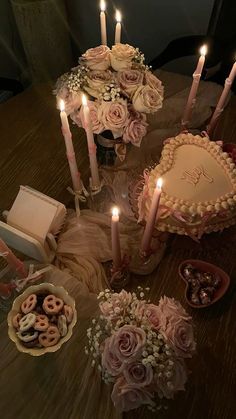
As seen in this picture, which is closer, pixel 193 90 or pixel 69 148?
pixel 69 148

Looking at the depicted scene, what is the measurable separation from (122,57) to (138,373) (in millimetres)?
1026

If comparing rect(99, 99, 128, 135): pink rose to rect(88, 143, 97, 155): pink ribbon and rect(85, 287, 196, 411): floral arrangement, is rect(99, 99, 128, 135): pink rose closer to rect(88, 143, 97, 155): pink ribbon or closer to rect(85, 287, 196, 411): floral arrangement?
rect(88, 143, 97, 155): pink ribbon

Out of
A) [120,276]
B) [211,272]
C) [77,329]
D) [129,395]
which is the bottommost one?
[129,395]

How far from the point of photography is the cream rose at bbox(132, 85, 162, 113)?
1301mm

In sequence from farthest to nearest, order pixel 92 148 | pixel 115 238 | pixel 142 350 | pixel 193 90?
pixel 193 90, pixel 92 148, pixel 115 238, pixel 142 350

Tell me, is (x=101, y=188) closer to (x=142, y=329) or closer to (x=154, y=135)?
(x=154, y=135)

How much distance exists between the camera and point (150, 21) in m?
2.29

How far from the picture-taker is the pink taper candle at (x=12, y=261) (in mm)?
1160

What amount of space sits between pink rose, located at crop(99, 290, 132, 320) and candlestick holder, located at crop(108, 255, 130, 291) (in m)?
0.29

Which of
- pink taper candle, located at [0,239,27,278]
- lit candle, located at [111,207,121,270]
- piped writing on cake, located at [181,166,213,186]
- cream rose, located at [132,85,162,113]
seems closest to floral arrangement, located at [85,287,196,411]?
lit candle, located at [111,207,121,270]

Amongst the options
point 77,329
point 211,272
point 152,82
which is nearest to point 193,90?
point 152,82

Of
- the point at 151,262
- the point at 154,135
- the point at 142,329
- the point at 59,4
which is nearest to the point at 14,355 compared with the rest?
the point at 142,329

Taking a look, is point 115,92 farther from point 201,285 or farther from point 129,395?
point 129,395

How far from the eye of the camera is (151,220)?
1233 mm
